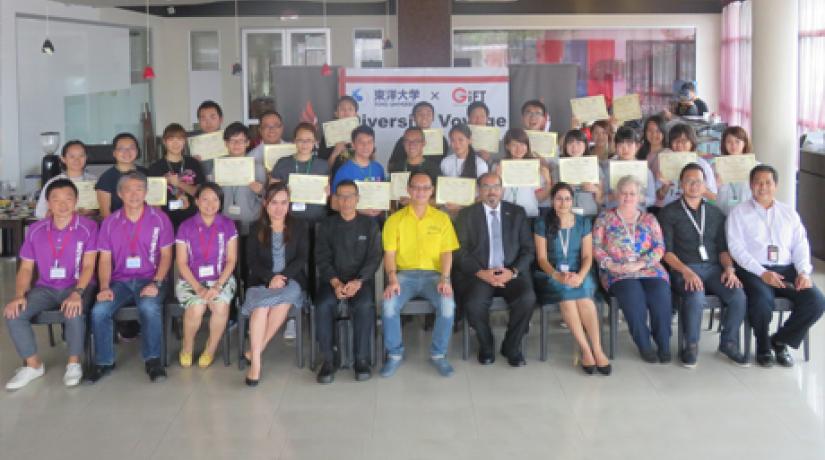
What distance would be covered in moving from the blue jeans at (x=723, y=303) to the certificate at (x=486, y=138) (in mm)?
1446

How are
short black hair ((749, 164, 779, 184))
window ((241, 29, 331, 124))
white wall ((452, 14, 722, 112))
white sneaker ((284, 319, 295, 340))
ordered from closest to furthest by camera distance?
1. short black hair ((749, 164, 779, 184))
2. white sneaker ((284, 319, 295, 340))
3. white wall ((452, 14, 722, 112))
4. window ((241, 29, 331, 124))

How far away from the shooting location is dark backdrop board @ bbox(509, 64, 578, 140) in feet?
23.7

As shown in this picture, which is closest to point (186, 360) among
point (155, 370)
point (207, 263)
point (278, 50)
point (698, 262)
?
point (155, 370)

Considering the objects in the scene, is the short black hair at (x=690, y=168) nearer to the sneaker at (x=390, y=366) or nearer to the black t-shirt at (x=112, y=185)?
the sneaker at (x=390, y=366)

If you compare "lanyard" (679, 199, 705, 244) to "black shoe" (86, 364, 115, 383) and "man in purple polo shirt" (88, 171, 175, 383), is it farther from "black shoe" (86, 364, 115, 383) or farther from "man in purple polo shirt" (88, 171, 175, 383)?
"black shoe" (86, 364, 115, 383)

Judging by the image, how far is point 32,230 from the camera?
5062 mm

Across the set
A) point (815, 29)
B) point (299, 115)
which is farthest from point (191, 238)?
point (815, 29)

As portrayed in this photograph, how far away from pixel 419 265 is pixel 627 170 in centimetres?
140

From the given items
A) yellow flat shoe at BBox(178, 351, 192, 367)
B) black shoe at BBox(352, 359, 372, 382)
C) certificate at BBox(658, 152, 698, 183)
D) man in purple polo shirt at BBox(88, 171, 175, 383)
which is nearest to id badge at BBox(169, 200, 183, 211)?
man in purple polo shirt at BBox(88, 171, 175, 383)

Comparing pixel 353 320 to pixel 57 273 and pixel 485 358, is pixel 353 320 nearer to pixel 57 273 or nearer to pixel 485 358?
pixel 485 358

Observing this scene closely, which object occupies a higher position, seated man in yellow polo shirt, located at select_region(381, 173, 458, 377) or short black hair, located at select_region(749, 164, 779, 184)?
A: short black hair, located at select_region(749, 164, 779, 184)

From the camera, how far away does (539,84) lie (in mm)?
7258

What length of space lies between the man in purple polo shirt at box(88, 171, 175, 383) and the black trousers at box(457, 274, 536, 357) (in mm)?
1713

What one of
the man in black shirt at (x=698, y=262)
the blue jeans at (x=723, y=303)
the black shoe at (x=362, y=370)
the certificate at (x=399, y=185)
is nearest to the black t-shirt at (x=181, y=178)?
the certificate at (x=399, y=185)
